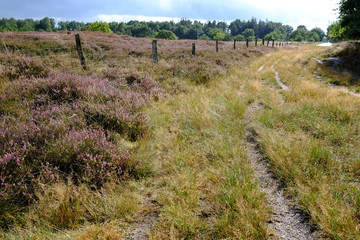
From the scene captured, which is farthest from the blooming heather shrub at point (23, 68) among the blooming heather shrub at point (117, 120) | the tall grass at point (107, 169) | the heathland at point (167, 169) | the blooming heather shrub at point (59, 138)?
the blooming heather shrub at point (117, 120)

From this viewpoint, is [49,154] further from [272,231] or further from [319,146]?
[319,146]

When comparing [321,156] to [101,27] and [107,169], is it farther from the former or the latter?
[101,27]

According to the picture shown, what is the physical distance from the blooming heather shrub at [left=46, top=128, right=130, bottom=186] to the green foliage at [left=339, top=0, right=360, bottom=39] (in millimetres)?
18388

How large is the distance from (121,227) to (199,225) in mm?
947

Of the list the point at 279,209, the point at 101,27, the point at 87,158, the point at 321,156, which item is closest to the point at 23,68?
the point at 87,158

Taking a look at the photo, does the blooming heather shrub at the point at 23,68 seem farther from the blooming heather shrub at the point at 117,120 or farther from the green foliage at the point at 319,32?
the green foliage at the point at 319,32

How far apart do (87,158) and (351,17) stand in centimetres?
2002

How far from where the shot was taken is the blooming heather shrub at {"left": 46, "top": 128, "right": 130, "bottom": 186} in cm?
304

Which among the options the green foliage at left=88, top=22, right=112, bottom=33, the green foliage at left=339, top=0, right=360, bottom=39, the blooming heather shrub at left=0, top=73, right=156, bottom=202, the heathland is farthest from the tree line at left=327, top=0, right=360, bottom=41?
the green foliage at left=88, top=22, right=112, bottom=33

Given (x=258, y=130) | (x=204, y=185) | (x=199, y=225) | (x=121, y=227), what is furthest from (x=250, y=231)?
(x=258, y=130)

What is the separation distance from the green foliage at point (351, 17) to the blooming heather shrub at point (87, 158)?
18.4m

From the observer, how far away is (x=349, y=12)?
51.3ft

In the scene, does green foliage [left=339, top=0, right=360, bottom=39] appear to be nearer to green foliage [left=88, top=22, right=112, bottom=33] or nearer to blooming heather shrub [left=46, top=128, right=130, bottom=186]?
blooming heather shrub [left=46, top=128, right=130, bottom=186]

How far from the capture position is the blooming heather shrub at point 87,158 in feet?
9.98
